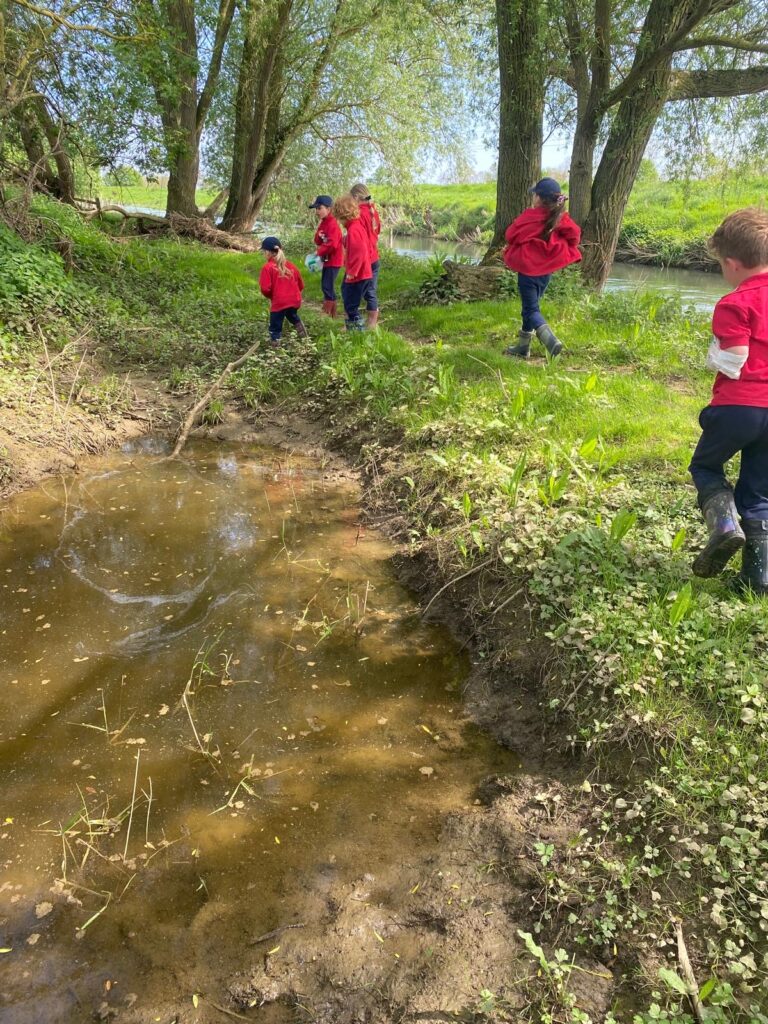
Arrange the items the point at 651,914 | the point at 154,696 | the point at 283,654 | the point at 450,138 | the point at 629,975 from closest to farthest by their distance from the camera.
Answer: the point at 629,975
the point at 651,914
the point at 154,696
the point at 283,654
the point at 450,138

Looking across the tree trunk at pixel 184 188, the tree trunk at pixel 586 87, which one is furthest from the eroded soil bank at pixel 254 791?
the tree trunk at pixel 184 188

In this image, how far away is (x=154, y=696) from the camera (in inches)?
129

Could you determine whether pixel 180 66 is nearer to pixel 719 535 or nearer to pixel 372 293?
pixel 372 293

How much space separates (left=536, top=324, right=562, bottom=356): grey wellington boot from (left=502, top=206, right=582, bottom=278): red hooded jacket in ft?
1.75

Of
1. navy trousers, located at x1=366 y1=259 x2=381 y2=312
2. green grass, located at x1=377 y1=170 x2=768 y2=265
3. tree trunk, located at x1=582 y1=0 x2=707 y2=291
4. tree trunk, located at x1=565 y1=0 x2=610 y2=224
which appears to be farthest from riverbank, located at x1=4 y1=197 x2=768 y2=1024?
green grass, located at x1=377 y1=170 x2=768 y2=265

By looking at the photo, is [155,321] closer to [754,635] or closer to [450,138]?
[754,635]

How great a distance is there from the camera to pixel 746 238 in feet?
10.2

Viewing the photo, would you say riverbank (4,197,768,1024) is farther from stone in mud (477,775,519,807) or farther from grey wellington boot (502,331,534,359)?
grey wellington boot (502,331,534,359)

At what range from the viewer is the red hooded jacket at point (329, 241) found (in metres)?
8.44

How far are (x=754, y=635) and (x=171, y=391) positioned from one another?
6.17m

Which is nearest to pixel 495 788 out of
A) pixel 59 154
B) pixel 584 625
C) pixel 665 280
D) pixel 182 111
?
pixel 584 625

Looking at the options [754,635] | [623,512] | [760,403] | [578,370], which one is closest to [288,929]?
[754,635]

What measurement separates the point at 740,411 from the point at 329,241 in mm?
6682

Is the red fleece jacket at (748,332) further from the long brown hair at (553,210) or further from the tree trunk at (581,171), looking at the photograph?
the tree trunk at (581,171)
